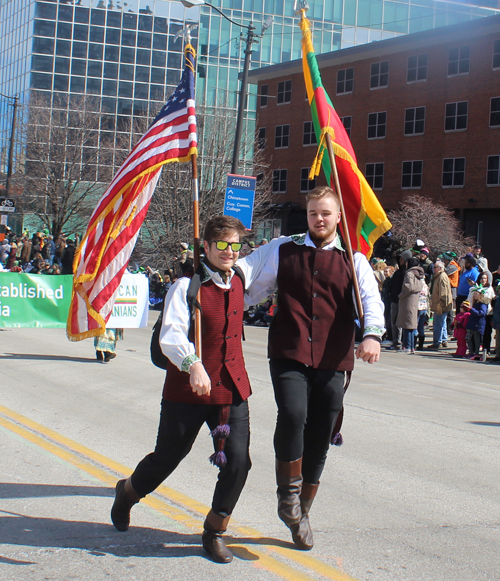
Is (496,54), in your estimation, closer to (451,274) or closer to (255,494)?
(451,274)

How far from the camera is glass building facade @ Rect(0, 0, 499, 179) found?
188 ft

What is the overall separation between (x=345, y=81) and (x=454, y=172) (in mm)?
10283

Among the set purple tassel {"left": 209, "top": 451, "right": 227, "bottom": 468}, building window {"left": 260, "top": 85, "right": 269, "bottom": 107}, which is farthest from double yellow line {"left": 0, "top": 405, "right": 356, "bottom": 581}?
building window {"left": 260, "top": 85, "right": 269, "bottom": 107}

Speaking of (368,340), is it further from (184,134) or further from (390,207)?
Answer: (390,207)

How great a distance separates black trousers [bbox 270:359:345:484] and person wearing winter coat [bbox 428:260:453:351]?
1184cm

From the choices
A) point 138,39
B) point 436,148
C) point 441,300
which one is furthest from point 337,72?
point 441,300

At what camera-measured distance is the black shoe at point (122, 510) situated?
4383 millimetres

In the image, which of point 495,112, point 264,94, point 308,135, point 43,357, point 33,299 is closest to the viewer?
point 43,357

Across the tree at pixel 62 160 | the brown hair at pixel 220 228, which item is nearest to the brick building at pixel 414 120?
the tree at pixel 62 160

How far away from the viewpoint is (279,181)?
5194 cm

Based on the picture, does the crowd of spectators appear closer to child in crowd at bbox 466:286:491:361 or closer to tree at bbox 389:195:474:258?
child in crowd at bbox 466:286:491:361

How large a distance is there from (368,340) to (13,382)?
6801 millimetres

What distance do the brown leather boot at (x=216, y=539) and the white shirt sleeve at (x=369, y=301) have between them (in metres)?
1.26

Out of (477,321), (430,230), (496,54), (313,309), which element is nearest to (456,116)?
(496,54)
